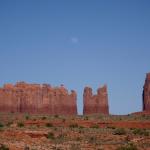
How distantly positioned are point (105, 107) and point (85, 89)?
6172 millimetres

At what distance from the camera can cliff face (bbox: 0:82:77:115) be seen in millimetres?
99750

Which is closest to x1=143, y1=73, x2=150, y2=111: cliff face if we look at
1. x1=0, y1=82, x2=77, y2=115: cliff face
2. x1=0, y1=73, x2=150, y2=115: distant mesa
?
x1=0, y1=73, x2=150, y2=115: distant mesa

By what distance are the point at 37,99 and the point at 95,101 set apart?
1382 cm

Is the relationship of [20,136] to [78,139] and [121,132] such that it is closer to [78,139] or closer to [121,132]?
[78,139]

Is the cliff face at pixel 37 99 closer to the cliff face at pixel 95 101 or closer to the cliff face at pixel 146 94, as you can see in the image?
Answer: the cliff face at pixel 95 101

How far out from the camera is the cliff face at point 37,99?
99.8 meters

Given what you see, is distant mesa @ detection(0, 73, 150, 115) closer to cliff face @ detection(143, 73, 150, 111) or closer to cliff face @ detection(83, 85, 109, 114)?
cliff face @ detection(83, 85, 109, 114)

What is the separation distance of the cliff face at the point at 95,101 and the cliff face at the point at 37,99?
11.8 feet

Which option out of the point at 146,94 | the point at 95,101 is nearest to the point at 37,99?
the point at 95,101

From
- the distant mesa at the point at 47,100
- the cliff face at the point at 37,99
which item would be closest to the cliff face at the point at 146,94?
the distant mesa at the point at 47,100

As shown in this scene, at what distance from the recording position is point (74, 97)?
103438 millimetres

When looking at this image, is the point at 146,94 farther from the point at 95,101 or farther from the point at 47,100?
the point at 47,100

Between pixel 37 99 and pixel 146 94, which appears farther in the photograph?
pixel 37 99

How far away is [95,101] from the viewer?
3939 inches
